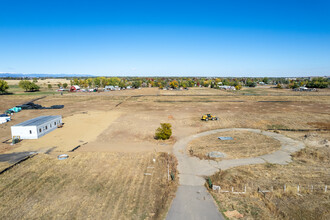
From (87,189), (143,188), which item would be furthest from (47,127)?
(143,188)

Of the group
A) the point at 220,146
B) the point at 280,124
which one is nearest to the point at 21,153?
the point at 220,146

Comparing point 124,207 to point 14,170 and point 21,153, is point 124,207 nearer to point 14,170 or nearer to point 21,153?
point 14,170

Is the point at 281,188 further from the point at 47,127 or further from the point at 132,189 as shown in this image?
the point at 47,127

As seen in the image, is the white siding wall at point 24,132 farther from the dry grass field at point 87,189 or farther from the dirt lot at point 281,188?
the dirt lot at point 281,188

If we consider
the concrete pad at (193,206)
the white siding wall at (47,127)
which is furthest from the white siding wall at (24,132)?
the concrete pad at (193,206)

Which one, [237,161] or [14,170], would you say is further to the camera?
[237,161]

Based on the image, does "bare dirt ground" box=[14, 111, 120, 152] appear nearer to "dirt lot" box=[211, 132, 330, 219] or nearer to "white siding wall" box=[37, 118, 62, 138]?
"white siding wall" box=[37, 118, 62, 138]
